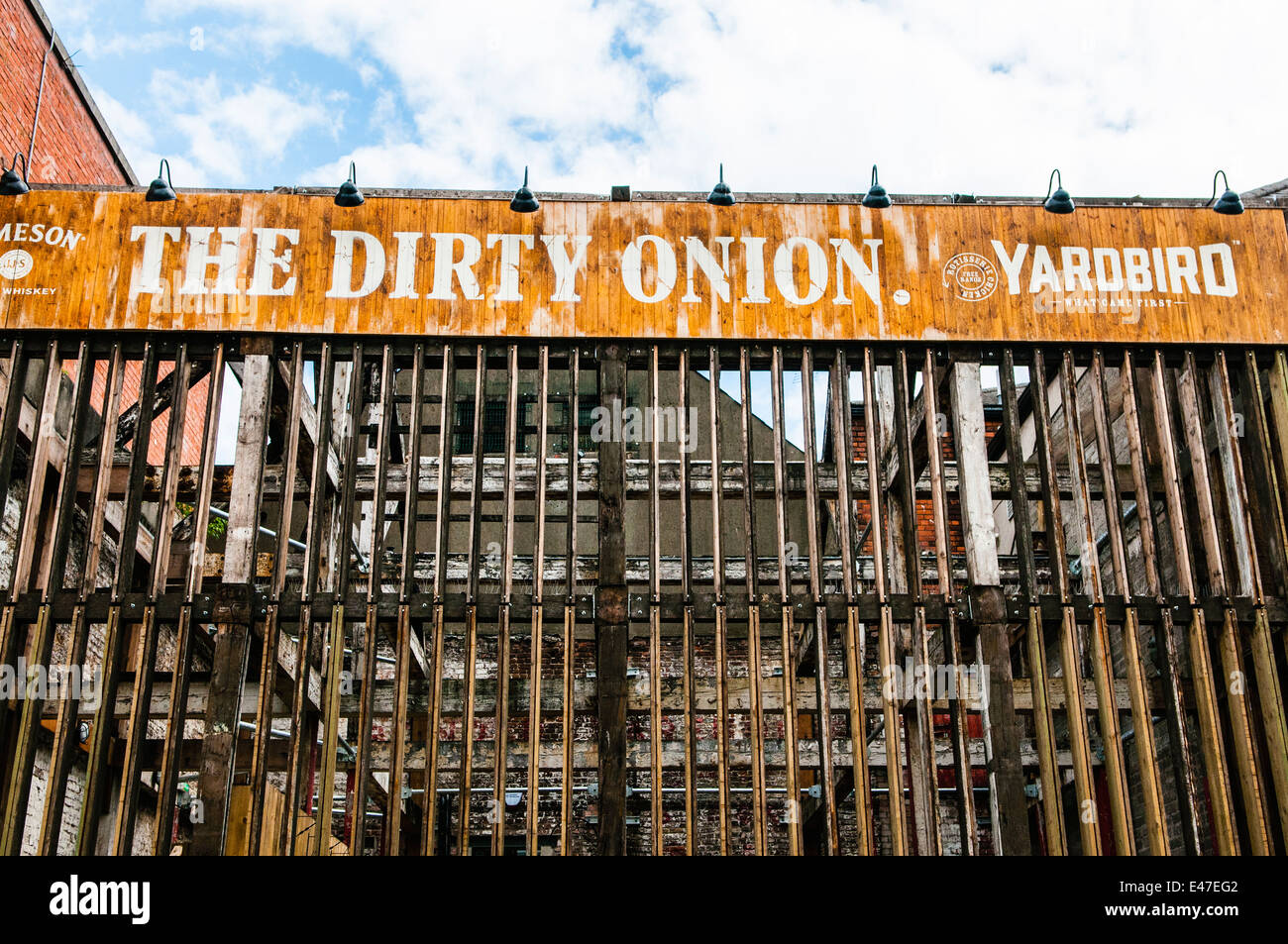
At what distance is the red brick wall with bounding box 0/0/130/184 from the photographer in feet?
44.3

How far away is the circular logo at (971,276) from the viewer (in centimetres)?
1138

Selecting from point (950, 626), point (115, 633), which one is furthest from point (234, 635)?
point (950, 626)

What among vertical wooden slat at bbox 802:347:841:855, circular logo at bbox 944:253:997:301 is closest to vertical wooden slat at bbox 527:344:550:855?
vertical wooden slat at bbox 802:347:841:855

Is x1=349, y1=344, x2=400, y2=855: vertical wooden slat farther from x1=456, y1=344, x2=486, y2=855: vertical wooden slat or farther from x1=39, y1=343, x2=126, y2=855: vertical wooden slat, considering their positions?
x1=39, y1=343, x2=126, y2=855: vertical wooden slat

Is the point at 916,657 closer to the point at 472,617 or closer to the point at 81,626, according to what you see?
the point at 472,617

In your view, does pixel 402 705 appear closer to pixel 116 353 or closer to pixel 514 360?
pixel 514 360

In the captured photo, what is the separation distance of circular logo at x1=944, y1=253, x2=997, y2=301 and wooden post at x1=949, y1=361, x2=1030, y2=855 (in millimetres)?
664

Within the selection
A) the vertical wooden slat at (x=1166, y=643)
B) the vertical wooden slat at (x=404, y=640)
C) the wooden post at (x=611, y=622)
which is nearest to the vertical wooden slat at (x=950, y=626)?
the vertical wooden slat at (x=1166, y=643)

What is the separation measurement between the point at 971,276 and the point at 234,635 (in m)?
7.35

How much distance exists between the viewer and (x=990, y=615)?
34.6ft

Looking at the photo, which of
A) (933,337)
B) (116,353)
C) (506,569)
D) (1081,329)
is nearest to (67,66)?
(116,353)

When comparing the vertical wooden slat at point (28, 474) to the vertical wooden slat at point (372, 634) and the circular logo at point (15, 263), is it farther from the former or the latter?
the vertical wooden slat at point (372, 634)

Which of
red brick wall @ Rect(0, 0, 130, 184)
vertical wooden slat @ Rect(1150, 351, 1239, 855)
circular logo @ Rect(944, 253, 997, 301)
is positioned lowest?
vertical wooden slat @ Rect(1150, 351, 1239, 855)

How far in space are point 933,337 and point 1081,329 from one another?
139cm
